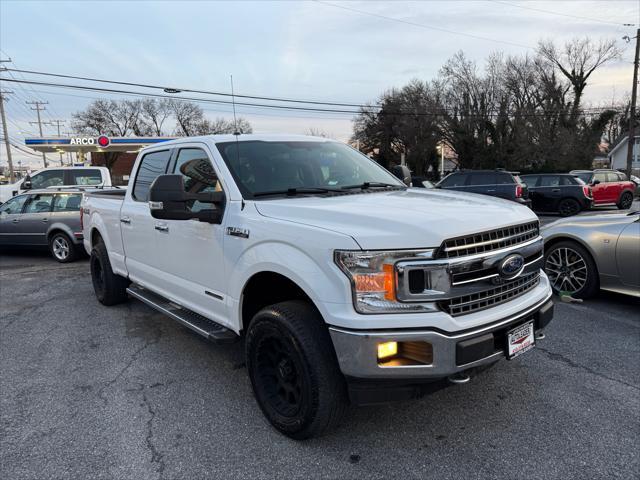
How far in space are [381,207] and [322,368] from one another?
1.04m

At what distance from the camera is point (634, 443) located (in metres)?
2.80

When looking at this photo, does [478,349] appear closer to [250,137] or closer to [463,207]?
[463,207]

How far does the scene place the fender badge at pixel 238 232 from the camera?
3.07m

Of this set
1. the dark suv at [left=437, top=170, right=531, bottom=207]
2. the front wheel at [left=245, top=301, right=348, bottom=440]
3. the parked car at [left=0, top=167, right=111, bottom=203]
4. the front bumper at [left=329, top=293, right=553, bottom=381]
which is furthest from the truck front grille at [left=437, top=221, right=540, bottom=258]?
the parked car at [left=0, top=167, right=111, bottom=203]

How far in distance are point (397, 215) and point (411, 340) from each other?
71 cm

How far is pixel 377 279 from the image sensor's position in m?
2.39

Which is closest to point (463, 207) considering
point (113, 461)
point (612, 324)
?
point (113, 461)

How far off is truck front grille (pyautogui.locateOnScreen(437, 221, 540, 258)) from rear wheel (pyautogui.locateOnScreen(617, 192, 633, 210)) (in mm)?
→ 18958

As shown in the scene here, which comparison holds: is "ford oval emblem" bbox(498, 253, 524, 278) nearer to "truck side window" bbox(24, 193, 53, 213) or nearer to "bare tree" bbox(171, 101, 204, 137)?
"truck side window" bbox(24, 193, 53, 213)

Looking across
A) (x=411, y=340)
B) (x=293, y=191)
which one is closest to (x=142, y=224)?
(x=293, y=191)

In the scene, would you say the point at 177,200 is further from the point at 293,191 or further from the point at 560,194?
the point at 560,194

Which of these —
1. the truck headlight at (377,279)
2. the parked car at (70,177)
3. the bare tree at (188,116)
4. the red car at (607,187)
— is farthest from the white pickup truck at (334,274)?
the bare tree at (188,116)

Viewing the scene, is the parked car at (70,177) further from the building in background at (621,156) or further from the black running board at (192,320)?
the building in background at (621,156)

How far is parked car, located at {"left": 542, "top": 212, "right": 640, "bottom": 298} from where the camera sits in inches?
199
